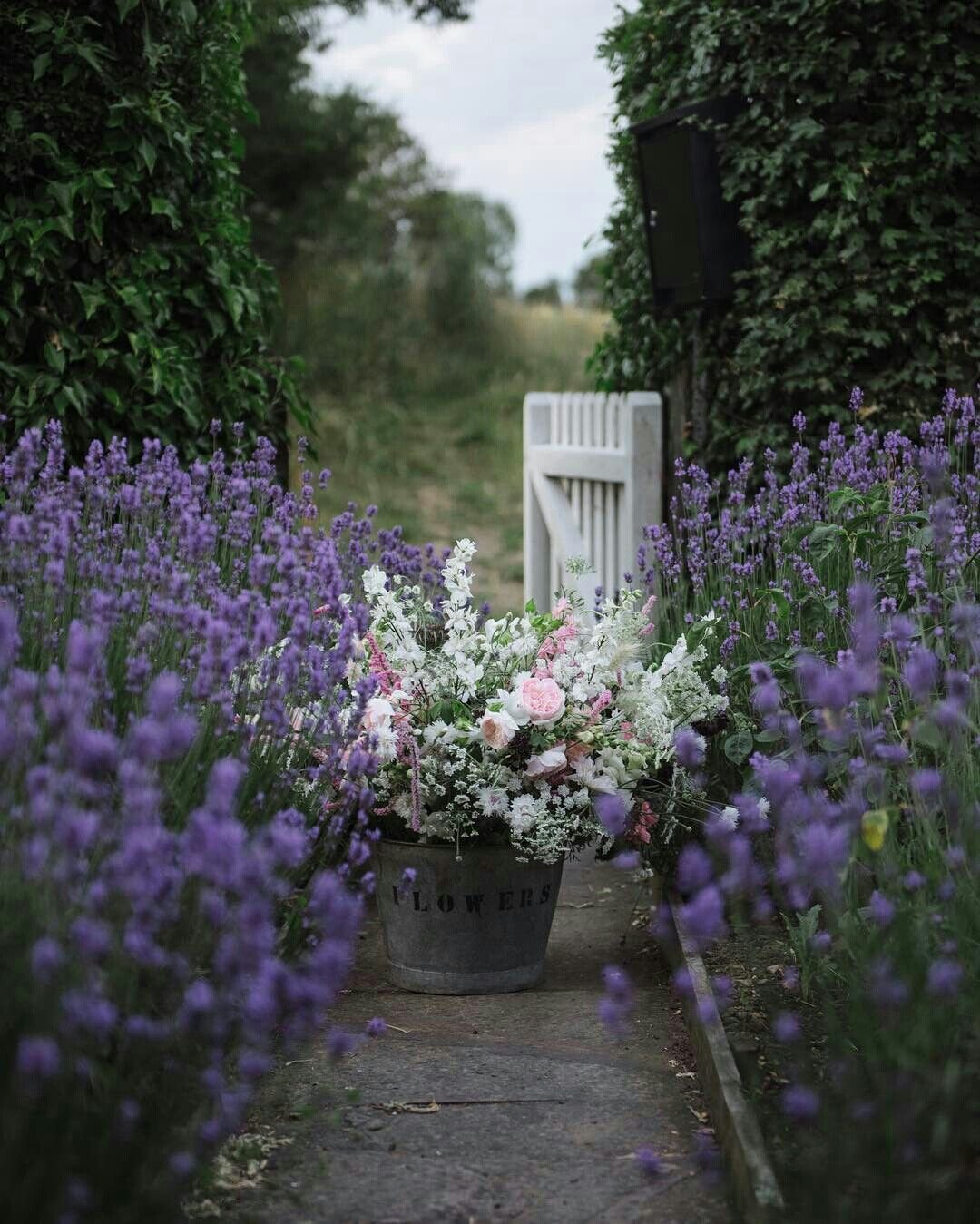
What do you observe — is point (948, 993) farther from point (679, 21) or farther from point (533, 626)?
point (679, 21)

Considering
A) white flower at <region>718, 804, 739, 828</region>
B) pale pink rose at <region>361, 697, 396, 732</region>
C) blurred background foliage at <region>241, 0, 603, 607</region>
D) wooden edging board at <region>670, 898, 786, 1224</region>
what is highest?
blurred background foliage at <region>241, 0, 603, 607</region>

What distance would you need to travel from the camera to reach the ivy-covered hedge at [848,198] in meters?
4.54

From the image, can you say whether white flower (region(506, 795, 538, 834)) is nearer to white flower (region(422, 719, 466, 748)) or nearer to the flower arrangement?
the flower arrangement

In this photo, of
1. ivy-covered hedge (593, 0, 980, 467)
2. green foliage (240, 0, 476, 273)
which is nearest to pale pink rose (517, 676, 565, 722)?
ivy-covered hedge (593, 0, 980, 467)

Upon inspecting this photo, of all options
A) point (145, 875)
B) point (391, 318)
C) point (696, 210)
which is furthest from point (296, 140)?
point (145, 875)

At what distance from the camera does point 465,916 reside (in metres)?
3.16

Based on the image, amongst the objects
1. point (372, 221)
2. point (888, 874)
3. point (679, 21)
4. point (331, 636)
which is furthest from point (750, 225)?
point (372, 221)

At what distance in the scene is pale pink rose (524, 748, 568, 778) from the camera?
308cm

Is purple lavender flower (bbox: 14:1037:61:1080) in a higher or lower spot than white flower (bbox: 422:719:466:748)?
lower

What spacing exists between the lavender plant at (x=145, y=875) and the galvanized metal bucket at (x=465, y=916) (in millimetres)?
345

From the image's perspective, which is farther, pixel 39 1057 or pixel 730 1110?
pixel 730 1110

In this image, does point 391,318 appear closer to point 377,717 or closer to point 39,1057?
point 377,717

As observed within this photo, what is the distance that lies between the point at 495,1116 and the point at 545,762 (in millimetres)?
825

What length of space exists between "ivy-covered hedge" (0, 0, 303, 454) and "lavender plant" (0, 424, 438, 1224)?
5.37 feet
